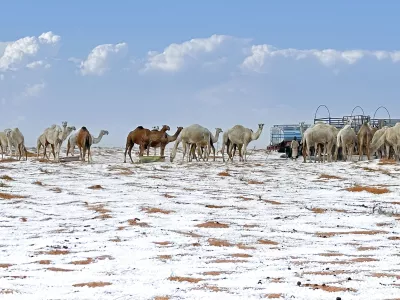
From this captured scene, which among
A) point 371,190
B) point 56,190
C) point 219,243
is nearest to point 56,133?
point 56,190

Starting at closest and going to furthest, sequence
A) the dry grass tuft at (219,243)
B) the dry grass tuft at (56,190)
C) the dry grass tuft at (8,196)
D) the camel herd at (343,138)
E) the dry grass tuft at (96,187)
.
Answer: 1. the dry grass tuft at (219,243)
2. the dry grass tuft at (8,196)
3. the dry grass tuft at (56,190)
4. the dry grass tuft at (96,187)
5. the camel herd at (343,138)

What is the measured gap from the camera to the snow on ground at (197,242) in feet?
18.7

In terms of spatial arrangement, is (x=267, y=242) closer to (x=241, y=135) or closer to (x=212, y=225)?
(x=212, y=225)

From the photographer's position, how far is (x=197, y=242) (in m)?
8.51

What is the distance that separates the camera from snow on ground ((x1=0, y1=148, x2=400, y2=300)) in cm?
570

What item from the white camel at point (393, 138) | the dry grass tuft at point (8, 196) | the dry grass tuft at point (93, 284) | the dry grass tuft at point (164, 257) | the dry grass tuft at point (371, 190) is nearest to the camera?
the dry grass tuft at point (93, 284)

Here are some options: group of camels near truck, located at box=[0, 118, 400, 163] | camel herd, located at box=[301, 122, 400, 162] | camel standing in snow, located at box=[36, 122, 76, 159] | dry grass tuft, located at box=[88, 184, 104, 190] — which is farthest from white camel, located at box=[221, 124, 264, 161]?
dry grass tuft, located at box=[88, 184, 104, 190]

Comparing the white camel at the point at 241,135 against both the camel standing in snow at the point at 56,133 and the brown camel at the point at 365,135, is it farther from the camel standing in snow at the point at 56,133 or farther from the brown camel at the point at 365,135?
the camel standing in snow at the point at 56,133

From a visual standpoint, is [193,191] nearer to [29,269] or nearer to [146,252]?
[146,252]

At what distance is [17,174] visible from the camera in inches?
842

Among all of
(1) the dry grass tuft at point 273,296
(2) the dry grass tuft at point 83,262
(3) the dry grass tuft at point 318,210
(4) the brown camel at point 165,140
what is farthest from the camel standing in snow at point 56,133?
(1) the dry grass tuft at point 273,296

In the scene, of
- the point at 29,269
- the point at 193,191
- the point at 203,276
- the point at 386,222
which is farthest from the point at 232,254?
the point at 193,191

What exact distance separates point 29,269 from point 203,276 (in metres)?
1.84

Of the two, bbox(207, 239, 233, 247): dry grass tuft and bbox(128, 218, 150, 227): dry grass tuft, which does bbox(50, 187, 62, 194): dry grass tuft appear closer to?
bbox(128, 218, 150, 227): dry grass tuft
